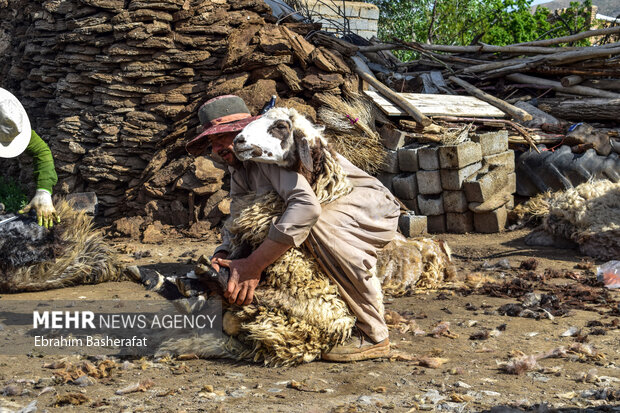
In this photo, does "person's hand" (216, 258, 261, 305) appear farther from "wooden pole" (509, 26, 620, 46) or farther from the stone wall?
the stone wall

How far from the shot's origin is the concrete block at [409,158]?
26.3ft

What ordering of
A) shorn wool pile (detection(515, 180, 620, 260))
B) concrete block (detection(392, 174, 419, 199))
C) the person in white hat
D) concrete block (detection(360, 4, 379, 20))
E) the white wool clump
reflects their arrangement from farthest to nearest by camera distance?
concrete block (detection(360, 4, 379, 20))
concrete block (detection(392, 174, 419, 199))
shorn wool pile (detection(515, 180, 620, 260))
the person in white hat
the white wool clump

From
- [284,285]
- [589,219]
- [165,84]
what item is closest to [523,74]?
[589,219]

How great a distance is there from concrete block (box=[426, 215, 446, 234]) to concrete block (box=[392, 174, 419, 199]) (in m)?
0.36

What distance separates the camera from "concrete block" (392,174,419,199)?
8109 millimetres

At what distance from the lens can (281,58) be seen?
815 cm

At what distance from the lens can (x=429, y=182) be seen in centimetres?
804

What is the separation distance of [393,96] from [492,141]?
1.42 meters

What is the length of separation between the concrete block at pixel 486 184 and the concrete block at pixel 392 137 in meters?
1.00

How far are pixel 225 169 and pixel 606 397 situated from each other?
5.68 meters

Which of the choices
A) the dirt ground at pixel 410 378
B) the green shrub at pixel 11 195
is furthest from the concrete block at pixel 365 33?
the dirt ground at pixel 410 378

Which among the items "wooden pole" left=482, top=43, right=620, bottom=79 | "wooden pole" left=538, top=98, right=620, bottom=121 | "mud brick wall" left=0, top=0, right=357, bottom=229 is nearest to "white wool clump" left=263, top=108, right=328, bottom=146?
"mud brick wall" left=0, top=0, right=357, bottom=229

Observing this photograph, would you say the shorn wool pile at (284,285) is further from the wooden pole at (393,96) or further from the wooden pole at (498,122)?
the wooden pole at (498,122)

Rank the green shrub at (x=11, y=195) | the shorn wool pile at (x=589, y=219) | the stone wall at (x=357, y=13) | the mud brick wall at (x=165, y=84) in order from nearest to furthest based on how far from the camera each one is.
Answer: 1. the shorn wool pile at (x=589, y=219)
2. the mud brick wall at (x=165, y=84)
3. the green shrub at (x=11, y=195)
4. the stone wall at (x=357, y=13)
